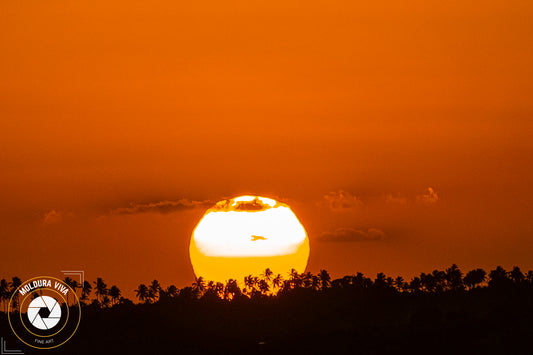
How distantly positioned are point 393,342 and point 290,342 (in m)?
23.0

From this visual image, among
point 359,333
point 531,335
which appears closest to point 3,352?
point 359,333

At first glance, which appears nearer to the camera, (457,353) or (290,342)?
(457,353)

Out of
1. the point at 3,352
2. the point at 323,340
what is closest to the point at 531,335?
the point at 323,340

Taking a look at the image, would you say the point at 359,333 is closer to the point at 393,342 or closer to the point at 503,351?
the point at 393,342

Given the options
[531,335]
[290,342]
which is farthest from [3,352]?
[531,335]

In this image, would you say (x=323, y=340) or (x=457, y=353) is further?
(x=323, y=340)

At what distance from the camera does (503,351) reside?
592ft

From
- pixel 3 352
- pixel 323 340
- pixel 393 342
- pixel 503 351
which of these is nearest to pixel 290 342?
pixel 323 340

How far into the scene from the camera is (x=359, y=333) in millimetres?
193875

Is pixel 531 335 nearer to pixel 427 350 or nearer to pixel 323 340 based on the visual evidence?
pixel 427 350

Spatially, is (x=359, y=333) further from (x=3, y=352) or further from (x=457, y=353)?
(x=3, y=352)

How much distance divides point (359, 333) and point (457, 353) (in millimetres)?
20675

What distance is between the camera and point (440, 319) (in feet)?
630

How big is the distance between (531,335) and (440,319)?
1594cm
